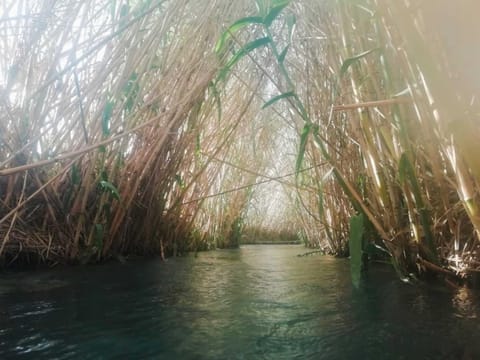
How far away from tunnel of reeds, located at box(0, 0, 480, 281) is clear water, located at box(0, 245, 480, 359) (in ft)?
0.53

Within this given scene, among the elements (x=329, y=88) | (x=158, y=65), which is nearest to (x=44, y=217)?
(x=158, y=65)

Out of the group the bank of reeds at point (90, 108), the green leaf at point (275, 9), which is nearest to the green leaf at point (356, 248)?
the green leaf at point (275, 9)

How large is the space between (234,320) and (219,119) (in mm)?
1079

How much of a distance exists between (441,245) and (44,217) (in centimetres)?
160

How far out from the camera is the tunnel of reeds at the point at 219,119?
824 millimetres

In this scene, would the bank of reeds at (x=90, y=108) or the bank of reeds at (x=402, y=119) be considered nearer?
the bank of reeds at (x=402, y=119)

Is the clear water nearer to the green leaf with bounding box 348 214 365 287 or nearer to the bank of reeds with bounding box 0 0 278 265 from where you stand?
the green leaf with bounding box 348 214 365 287

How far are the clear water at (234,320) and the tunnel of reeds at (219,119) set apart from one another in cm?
16

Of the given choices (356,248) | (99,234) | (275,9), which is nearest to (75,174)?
(99,234)

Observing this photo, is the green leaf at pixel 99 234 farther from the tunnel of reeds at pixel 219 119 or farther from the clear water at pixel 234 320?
the clear water at pixel 234 320

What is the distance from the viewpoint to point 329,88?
70.0 inches

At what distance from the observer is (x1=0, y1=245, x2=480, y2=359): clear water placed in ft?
2.06

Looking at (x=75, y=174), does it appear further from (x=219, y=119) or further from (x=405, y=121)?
(x=405, y=121)

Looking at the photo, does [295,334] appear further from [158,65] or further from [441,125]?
[158,65]
